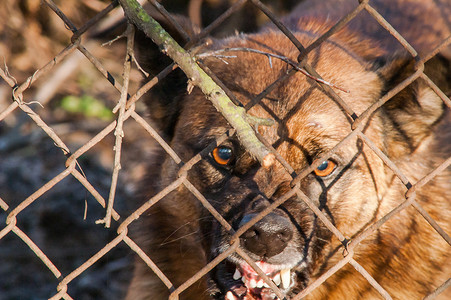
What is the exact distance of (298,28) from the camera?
3.65m

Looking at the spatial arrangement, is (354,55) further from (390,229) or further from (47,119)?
(47,119)

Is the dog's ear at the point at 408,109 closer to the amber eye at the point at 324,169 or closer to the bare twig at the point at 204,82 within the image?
the amber eye at the point at 324,169

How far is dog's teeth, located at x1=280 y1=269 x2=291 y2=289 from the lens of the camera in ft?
8.64

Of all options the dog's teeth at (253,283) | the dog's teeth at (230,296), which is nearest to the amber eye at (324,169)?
the dog's teeth at (253,283)

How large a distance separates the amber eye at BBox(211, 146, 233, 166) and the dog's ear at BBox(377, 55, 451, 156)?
2.81 feet

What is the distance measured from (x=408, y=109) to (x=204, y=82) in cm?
130

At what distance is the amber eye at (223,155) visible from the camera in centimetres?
291

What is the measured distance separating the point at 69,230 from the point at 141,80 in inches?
69.6

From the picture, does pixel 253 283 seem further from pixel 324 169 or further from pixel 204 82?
pixel 204 82

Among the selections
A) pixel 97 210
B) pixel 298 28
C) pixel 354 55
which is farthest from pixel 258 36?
pixel 97 210

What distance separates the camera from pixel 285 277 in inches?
104

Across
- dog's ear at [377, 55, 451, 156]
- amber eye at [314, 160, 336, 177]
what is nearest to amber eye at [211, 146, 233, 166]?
amber eye at [314, 160, 336, 177]

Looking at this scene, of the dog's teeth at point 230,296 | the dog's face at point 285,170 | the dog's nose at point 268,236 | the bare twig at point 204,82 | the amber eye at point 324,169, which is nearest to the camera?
the bare twig at point 204,82

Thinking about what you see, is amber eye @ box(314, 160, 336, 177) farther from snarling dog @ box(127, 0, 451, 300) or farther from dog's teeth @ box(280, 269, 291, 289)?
dog's teeth @ box(280, 269, 291, 289)
